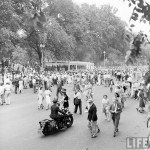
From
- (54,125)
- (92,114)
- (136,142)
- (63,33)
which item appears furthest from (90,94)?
(63,33)

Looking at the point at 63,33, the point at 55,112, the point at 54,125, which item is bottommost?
the point at 54,125

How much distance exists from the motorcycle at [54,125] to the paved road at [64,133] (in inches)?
9.9

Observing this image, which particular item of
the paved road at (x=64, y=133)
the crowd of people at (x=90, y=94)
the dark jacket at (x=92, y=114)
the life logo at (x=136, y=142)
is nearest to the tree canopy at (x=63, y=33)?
the crowd of people at (x=90, y=94)

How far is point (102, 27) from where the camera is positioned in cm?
7756

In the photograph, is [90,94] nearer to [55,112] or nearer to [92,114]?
[55,112]

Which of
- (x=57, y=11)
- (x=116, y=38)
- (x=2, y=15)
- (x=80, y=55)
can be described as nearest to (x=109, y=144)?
(x=2, y=15)

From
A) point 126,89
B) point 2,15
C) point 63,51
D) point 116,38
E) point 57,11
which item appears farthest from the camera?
point 116,38

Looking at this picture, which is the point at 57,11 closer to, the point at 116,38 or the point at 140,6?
the point at 116,38

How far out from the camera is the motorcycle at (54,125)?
565 inches

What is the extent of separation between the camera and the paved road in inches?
498

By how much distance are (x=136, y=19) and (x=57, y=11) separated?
5426cm

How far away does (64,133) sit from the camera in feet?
48.9

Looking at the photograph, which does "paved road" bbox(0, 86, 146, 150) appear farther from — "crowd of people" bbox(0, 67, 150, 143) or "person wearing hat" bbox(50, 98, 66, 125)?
"person wearing hat" bbox(50, 98, 66, 125)

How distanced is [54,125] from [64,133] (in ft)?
1.91
